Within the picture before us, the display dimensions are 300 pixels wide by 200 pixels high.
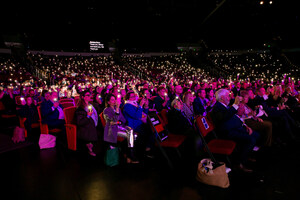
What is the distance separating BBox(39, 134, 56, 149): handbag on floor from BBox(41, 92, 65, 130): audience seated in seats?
0.71 feet

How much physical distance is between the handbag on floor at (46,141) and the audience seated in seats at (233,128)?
11.7 ft

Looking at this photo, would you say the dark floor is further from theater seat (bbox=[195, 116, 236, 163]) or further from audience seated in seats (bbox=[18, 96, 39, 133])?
audience seated in seats (bbox=[18, 96, 39, 133])

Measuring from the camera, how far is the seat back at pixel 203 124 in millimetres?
3119

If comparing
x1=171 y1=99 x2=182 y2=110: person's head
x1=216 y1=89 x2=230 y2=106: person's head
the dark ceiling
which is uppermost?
the dark ceiling

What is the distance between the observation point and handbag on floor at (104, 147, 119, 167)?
143 inches

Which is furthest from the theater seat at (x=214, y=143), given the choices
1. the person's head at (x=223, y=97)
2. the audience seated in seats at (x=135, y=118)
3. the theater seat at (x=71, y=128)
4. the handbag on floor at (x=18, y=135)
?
the handbag on floor at (x=18, y=135)

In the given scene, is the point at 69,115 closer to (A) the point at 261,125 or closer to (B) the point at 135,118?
(B) the point at 135,118

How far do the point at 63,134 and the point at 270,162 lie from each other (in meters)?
4.20

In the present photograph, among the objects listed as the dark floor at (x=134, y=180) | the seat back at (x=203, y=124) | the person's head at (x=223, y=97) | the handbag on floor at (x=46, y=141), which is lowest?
the dark floor at (x=134, y=180)

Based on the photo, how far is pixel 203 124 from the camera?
3215 millimetres

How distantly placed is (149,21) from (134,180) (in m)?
19.4

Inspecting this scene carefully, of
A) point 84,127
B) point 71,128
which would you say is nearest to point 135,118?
point 84,127

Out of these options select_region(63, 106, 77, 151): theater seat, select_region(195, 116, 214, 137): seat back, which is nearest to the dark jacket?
select_region(63, 106, 77, 151): theater seat

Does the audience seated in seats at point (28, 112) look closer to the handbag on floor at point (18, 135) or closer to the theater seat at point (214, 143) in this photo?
the handbag on floor at point (18, 135)
